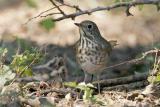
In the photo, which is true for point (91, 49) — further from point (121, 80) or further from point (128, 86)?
point (128, 86)

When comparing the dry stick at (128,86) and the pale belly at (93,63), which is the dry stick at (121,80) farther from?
the pale belly at (93,63)

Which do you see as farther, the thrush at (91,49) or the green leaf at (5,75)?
the thrush at (91,49)

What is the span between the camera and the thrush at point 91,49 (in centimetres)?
826

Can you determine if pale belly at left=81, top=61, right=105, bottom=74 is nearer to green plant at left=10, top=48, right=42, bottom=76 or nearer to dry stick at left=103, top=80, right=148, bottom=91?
dry stick at left=103, top=80, right=148, bottom=91

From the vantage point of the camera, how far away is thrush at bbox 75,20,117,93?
8258mm

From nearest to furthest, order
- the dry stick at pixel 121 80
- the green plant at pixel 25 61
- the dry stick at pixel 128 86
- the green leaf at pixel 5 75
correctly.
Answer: the green leaf at pixel 5 75 → the green plant at pixel 25 61 → the dry stick at pixel 128 86 → the dry stick at pixel 121 80

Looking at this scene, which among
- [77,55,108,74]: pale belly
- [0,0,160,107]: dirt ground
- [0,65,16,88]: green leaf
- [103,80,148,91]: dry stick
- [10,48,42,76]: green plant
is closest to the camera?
[0,65,16,88]: green leaf

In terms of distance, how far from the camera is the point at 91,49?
8.28 meters

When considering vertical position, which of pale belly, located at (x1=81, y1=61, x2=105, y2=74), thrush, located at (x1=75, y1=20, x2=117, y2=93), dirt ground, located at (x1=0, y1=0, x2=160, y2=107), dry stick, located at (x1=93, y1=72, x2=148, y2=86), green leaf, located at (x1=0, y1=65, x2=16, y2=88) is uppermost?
dirt ground, located at (x1=0, y1=0, x2=160, y2=107)

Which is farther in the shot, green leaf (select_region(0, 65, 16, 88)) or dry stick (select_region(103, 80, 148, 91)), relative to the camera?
dry stick (select_region(103, 80, 148, 91))

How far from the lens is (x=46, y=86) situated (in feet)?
24.2

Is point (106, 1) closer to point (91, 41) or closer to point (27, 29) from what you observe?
point (27, 29)

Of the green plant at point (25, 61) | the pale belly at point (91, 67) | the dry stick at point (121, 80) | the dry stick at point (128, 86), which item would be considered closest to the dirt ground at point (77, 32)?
the pale belly at point (91, 67)

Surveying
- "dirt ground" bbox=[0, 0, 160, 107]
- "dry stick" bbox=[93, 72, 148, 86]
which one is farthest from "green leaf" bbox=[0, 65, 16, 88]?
"dirt ground" bbox=[0, 0, 160, 107]
